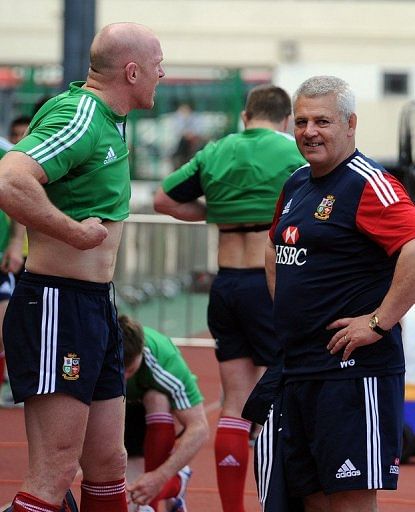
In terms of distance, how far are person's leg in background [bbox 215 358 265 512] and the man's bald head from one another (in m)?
2.18


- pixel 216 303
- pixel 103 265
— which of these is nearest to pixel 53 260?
pixel 103 265

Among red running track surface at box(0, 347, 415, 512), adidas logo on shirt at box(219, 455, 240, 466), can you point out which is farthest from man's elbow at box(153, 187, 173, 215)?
red running track surface at box(0, 347, 415, 512)

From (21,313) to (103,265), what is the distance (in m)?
0.33

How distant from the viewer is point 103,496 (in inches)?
202

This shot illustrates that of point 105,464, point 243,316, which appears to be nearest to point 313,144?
point 105,464

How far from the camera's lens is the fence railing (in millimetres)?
14039

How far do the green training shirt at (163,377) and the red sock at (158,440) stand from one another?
10cm

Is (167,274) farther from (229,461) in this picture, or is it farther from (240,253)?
(229,461)

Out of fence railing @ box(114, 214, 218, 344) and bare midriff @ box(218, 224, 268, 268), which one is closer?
bare midriff @ box(218, 224, 268, 268)

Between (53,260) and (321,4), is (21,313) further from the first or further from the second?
(321,4)

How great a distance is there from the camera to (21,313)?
15.9 feet

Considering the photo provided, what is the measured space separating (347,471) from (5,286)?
439 cm

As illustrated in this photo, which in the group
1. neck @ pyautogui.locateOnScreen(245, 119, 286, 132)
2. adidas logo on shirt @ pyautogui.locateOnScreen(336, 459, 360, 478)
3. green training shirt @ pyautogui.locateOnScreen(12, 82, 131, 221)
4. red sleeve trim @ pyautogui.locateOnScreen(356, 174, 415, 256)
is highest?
neck @ pyautogui.locateOnScreen(245, 119, 286, 132)

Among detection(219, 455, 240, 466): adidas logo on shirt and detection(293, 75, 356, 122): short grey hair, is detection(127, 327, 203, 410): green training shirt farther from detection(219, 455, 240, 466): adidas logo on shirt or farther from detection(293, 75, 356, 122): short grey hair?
detection(293, 75, 356, 122): short grey hair
